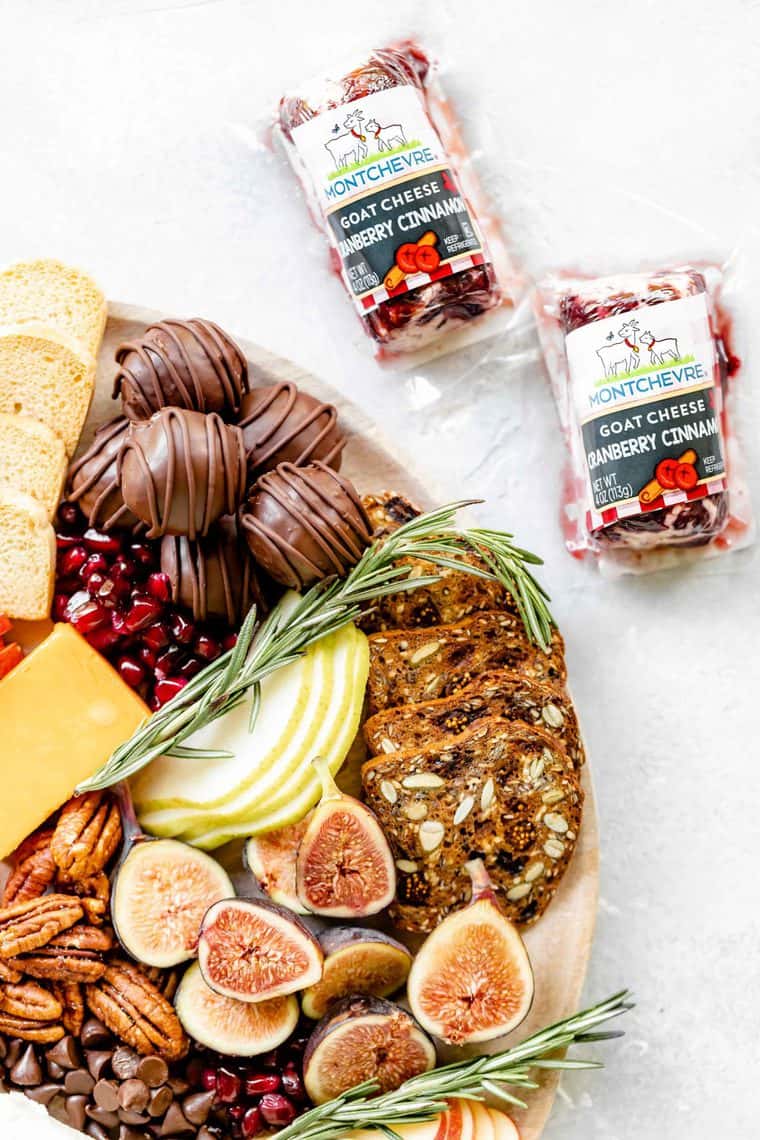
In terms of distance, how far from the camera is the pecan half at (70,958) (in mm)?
2236

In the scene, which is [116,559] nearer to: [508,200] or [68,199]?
[68,199]

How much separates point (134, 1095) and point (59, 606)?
0.97m

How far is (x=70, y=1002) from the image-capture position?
229cm

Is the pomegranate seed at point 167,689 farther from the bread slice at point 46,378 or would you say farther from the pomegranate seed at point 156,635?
the bread slice at point 46,378

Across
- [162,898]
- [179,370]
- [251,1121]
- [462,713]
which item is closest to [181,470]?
[179,370]

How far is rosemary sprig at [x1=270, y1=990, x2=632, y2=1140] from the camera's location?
213 centimetres

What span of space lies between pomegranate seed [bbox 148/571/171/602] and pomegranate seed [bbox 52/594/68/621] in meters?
0.20

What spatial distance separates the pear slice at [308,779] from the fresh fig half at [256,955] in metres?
0.18

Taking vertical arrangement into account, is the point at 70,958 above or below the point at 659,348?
below

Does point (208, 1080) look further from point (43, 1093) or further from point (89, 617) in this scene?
point (89, 617)

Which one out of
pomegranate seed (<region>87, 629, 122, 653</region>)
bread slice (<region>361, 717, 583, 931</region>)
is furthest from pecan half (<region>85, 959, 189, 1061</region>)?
pomegranate seed (<region>87, 629, 122, 653</region>)

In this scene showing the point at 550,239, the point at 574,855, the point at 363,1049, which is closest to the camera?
the point at 363,1049

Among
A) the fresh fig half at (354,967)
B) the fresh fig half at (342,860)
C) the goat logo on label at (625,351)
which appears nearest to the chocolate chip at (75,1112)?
the fresh fig half at (354,967)

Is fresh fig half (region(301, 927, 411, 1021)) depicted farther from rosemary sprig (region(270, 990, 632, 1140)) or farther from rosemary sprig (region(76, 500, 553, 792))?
rosemary sprig (region(76, 500, 553, 792))
